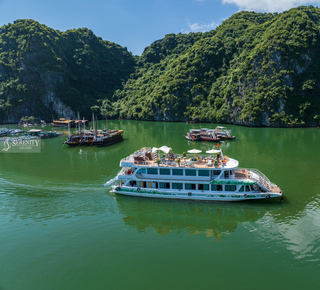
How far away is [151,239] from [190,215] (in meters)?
5.72

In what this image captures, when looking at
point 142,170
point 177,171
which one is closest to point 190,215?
point 177,171

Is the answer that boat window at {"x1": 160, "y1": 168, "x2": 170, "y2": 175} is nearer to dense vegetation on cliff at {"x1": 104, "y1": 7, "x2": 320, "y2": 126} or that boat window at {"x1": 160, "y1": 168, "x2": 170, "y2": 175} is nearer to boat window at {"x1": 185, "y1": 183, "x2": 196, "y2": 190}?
boat window at {"x1": 185, "y1": 183, "x2": 196, "y2": 190}

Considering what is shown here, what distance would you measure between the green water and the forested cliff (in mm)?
78690

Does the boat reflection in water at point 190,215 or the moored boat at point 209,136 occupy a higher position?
the moored boat at point 209,136

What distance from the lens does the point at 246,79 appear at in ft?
374

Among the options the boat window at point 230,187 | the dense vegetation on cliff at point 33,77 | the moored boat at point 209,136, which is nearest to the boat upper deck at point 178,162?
the boat window at point 230,187

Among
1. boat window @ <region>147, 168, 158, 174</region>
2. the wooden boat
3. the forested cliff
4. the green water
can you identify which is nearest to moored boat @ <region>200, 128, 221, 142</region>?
the wooden boat

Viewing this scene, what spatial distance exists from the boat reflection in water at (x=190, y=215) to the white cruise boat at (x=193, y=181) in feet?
3.02

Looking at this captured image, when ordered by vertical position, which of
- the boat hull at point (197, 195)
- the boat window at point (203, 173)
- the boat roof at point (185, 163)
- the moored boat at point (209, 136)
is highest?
the moored boat at point (209, 136)

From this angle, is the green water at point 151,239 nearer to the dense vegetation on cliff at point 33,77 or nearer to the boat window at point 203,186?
the boat window at point 203,186

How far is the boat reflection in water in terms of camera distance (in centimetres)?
2359

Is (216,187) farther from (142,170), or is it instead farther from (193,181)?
(142,170)

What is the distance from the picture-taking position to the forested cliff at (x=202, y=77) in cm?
10469

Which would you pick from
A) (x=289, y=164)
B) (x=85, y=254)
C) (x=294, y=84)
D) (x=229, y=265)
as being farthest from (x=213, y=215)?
(x=294, y=84)
